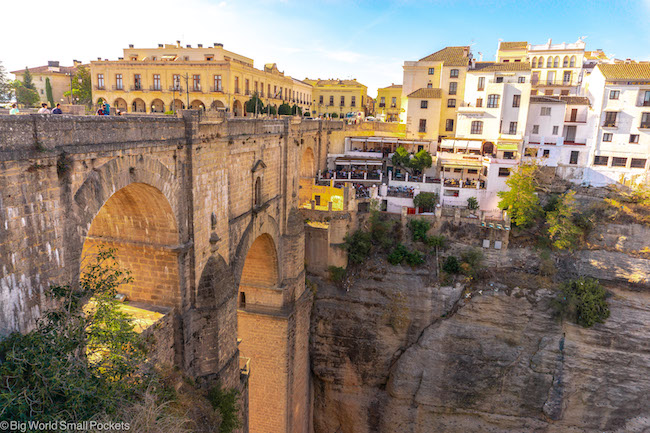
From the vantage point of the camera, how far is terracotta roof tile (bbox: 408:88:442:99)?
35.6 metres

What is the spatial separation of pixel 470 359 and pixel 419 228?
731 cm

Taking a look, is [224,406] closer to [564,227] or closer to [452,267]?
[452,267]

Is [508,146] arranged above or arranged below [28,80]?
below

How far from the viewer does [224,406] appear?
38.9 feet

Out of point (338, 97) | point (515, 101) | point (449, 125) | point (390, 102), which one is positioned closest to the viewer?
point (515, 101)

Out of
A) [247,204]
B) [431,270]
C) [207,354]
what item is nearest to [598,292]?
[431,270]

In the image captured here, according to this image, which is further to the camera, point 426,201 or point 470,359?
point 426,201

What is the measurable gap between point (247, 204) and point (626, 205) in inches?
919

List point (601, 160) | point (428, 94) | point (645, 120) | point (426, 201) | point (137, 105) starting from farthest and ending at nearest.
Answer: point (428, 94) < point (137, 105) < point (601, 160) < point (645, 120) < point (426, 201)

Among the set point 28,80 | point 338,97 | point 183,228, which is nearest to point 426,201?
point 183,228

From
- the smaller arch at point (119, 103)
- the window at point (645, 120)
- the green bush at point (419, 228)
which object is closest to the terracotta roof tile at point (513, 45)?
the window at point (645, 120)

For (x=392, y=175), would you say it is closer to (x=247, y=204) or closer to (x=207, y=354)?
(x=247, y=204)

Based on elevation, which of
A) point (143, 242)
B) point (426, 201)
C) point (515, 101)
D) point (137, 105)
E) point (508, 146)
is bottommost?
point (426, 201)

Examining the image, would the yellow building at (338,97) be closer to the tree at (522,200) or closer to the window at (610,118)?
the window at (610,118)
